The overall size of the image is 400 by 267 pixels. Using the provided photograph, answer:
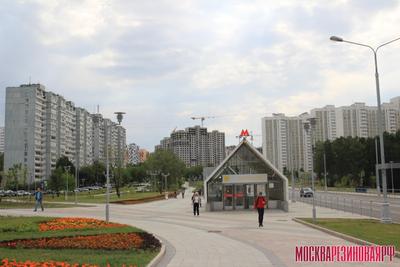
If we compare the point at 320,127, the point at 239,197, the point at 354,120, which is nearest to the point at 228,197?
the point at 239,197

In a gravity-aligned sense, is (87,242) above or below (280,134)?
below

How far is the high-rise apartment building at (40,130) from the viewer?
122125 millimetres

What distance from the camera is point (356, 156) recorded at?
84.5 metres

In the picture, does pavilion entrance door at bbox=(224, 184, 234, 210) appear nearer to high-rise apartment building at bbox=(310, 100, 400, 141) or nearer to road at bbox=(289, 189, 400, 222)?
road at bbox=(289, 189, 400, 222)

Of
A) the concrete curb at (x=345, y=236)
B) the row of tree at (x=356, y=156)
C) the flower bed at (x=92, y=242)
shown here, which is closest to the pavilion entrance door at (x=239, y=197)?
the concrete curb at (x=345, y=236)

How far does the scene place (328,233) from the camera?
18.9 m

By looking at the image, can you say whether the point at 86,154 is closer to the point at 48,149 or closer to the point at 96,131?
the point at 96,131

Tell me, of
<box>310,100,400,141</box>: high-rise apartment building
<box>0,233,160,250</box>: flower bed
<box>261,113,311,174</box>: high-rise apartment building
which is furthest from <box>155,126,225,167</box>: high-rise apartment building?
<box>0,233,160,250</box>: flower bed

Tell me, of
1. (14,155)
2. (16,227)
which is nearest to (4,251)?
(16,227)

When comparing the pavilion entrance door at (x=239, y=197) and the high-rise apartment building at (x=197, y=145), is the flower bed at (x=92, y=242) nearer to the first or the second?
the pavilion entrance door at (x=239, y=197)

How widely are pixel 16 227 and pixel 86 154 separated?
440 feet

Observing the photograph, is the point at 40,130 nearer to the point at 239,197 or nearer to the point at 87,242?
the point at 239,197

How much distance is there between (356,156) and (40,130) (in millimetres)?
86482

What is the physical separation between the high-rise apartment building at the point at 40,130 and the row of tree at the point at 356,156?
54.8 metres
